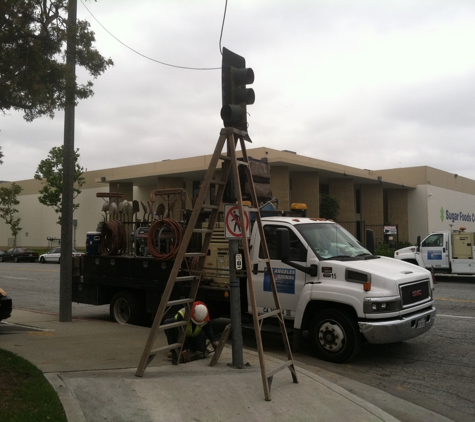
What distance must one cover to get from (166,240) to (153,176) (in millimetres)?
29360

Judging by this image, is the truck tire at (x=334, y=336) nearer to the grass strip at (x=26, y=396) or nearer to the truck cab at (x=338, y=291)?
the truck cab at (x=338, y=291)

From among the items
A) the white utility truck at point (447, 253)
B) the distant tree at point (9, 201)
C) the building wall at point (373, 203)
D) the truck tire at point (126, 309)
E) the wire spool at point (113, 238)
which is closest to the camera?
the truck tire at point (126, 309)

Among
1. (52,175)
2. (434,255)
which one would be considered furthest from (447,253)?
(52,175)

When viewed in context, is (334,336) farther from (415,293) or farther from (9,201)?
(9,201)

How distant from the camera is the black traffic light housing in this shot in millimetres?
6707

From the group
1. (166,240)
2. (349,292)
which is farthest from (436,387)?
(166,240)

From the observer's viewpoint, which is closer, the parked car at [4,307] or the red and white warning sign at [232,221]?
the red and white warning sign at [232,221]

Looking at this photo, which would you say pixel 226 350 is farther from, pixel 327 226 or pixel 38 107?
pixel 38 107

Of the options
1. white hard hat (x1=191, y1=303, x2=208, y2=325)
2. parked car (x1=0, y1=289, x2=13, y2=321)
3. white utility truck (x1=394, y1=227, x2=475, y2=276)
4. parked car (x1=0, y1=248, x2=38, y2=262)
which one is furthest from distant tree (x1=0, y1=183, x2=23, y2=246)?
white hard hat (x1=191, y1=303, x2=208, y2=325)

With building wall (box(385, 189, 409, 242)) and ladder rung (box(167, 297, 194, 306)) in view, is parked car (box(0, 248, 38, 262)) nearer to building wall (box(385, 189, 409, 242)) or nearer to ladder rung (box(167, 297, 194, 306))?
building wall (box(385, 189, 409, 242))

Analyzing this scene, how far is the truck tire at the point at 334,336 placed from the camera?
7.70 meters

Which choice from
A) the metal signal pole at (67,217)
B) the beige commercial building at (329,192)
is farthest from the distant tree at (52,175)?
the metal signal pole at (67,217)

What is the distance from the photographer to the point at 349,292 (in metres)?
7.67

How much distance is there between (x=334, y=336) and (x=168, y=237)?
364cm
